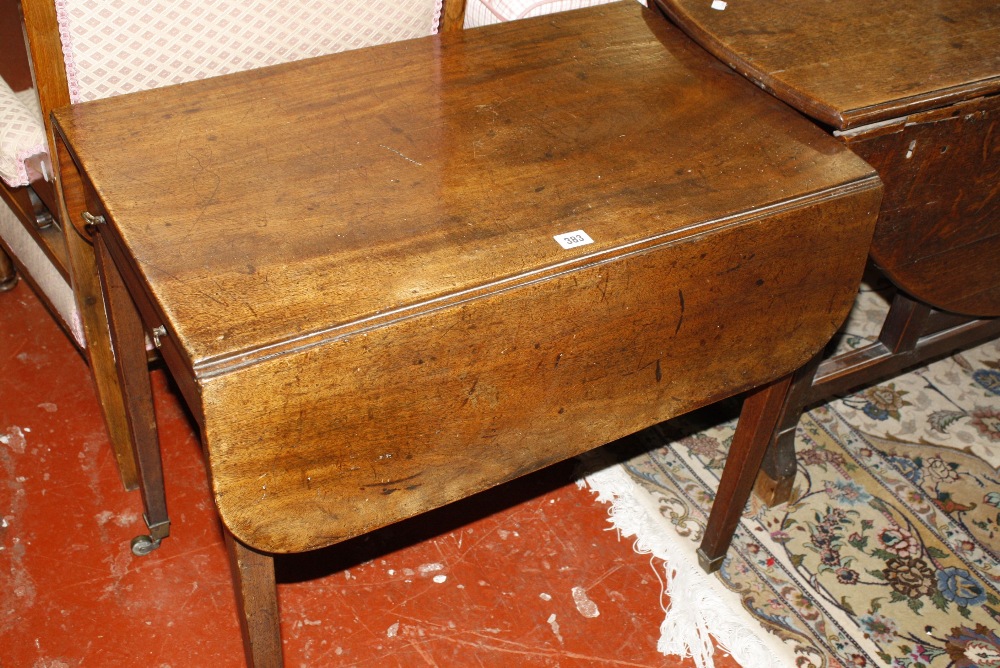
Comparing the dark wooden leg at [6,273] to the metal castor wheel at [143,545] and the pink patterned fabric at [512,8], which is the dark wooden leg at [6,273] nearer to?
the metal castor wheel at [143,545]

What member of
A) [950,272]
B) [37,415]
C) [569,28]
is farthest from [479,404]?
[37,415]

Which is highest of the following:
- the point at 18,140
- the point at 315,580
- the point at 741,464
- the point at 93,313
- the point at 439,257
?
the point at 439,257

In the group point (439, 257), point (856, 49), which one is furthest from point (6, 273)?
point (856, 49)

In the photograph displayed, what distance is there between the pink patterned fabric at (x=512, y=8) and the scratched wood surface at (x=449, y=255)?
23cm

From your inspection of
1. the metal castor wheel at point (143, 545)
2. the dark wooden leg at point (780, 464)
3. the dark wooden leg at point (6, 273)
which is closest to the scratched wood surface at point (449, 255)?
the dark wooden leg at point (780, 464)

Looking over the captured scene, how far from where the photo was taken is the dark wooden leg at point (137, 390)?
1.42 m

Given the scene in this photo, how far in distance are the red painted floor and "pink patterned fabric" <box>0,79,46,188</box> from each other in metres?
0.60

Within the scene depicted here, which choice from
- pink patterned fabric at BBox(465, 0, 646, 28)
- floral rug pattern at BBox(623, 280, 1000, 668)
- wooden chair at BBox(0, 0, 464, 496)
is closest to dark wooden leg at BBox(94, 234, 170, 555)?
wooden chair at BBox(0, 0, 464, 496)

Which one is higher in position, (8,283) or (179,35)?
(179,35)

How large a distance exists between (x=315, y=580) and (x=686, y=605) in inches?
25.4

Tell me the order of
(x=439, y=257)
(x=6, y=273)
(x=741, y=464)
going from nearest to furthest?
(x=439, y=257) → (x=741, y=464) → (x=6, y=273)

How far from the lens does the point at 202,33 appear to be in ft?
4.62

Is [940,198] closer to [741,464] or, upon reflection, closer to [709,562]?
[741,464]

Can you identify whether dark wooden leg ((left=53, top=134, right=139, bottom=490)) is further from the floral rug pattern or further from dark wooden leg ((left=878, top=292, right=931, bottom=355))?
dark wooden leg ((left=878, top=292, right=931, bottom=355))
